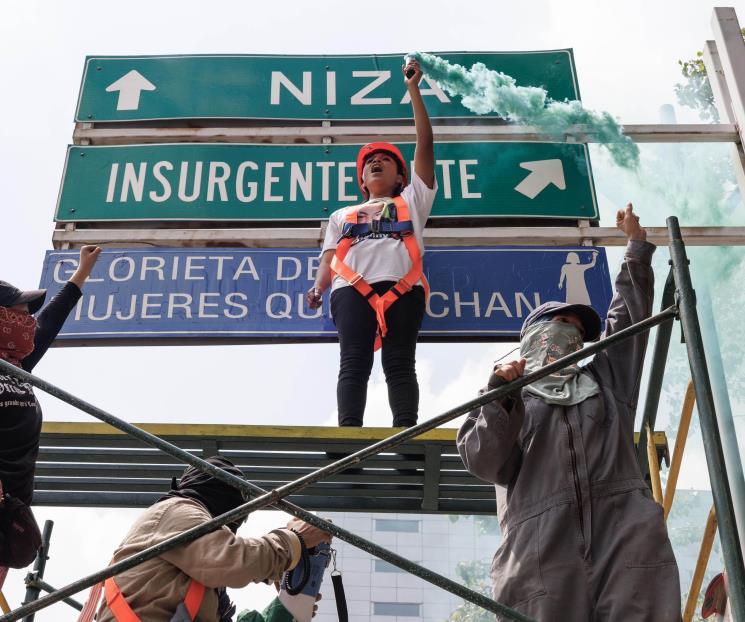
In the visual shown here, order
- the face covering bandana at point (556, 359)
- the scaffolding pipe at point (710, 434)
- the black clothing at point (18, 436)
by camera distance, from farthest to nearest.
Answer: the black clothing at point (18, 436) < the face covering bandana at point (556, 359) < the scaffolding pipe at point (710, 434)

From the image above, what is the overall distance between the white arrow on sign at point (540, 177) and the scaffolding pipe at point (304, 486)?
13.8ft

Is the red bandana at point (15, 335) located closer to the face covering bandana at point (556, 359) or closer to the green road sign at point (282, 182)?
the face covering bandana at point (556, 359)

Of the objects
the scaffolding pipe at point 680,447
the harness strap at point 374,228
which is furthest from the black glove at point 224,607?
the harness strap at point 374,228

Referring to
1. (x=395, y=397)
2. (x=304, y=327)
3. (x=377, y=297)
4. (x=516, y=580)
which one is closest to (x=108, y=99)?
(x=304, y=327)

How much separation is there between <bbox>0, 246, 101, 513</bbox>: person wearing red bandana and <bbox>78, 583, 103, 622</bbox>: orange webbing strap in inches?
30.1

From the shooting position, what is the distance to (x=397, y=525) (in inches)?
2256

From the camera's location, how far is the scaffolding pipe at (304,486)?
3.19m


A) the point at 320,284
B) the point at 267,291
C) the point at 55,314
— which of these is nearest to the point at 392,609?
the point at 267,291

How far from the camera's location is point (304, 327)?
6.96m

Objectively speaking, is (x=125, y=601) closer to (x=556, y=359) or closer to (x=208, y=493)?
(x=208, y=493)

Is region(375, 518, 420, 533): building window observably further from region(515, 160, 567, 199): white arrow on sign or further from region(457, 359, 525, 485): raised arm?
region(457, 359, 525, 485): raised arm

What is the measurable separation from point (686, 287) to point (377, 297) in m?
2.75

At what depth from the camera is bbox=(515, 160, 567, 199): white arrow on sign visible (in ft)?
25.3

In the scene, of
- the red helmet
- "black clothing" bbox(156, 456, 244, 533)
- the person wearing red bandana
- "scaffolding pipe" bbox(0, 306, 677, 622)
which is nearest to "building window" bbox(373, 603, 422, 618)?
the red helmet
